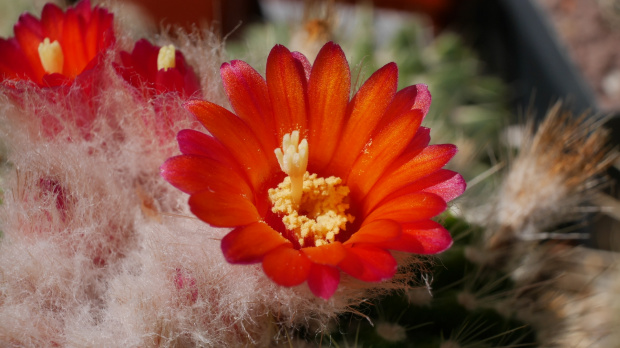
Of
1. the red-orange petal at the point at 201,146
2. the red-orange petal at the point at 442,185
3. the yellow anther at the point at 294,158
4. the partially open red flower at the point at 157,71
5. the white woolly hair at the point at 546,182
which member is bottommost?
the white woolly hair at the point at 546,182

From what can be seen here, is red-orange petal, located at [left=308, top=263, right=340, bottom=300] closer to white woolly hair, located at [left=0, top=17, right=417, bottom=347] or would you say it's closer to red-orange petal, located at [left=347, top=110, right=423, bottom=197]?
white woolly hair, located at [left=0, top=17, right=417, bottom=347]

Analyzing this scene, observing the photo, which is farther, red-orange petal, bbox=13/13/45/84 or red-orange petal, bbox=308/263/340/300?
red-orange petal, bbox=13/13/45/84

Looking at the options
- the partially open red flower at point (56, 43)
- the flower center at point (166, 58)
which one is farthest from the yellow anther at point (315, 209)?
the partially open red flower at point (56, 43)

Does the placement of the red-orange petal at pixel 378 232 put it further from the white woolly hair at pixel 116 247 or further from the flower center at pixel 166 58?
the flower center at pixel 166 58

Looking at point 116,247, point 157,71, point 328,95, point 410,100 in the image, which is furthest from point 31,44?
point 410,100

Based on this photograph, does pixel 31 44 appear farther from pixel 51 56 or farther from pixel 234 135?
pixel 234 135

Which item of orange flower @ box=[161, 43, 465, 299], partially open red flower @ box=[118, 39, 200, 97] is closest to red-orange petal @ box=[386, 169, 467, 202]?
orange flower @ box=[161, 43, 465, 299]
